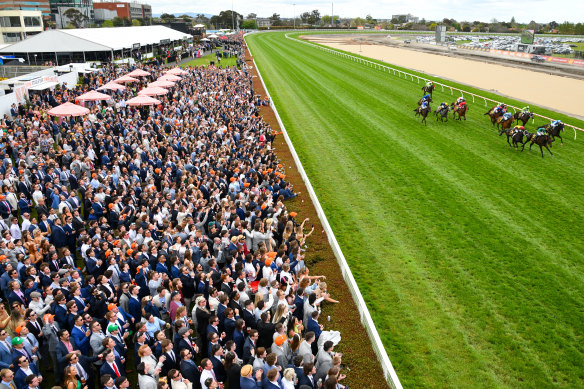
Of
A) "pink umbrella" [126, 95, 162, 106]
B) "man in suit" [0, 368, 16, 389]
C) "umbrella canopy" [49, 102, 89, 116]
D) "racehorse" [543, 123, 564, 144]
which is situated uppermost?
"pink umbrella" [126, 95, 162, 106]

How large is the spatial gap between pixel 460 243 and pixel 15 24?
88005mm

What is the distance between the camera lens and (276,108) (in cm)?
2770

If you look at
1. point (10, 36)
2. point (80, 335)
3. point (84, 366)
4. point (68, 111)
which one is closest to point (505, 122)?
point (80, 335)

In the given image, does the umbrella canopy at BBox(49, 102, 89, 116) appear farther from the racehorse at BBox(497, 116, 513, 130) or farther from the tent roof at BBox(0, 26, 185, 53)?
the tent roof at BBox(0, 26, 185, 53)

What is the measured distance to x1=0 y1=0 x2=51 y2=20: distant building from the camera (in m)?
105

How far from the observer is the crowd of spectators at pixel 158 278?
5.95m

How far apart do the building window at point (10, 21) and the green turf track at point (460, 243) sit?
248 ft

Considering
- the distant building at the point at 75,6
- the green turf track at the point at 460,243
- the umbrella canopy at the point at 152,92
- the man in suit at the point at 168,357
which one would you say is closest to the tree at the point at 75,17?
the distant building at the point at 75,6

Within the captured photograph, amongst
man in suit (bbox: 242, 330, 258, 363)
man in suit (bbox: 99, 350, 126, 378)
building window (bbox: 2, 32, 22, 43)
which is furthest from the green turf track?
building window (bbox: 2, 32, 22, 43)

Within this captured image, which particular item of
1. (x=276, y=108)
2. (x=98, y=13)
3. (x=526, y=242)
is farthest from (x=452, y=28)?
(x=526, y=242)

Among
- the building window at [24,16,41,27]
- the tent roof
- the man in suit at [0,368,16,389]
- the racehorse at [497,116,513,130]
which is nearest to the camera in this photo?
the man in suit at [0,368,16,389]

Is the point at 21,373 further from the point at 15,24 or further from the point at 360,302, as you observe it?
the point at 15,24

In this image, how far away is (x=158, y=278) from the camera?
24.7 feet

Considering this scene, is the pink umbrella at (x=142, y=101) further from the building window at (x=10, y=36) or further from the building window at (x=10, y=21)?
the building window at (x=10, y=36)
